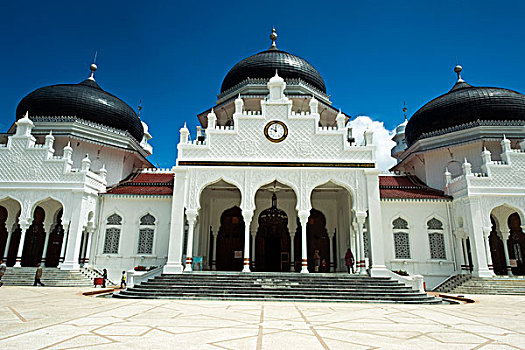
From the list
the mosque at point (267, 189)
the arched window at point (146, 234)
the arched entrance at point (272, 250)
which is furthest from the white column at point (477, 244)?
the arched window at point (146, 234)

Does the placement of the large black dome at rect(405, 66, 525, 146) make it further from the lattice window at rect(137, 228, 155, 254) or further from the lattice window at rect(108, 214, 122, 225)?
the lattice window at rect(108, 214, 122, 225)

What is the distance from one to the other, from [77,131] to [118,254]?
27.2 feet

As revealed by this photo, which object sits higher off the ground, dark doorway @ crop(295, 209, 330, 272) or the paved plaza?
dark doorway @ crop(295, 209, 330, 272)

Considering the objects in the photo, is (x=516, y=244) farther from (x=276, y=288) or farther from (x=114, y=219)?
(x=114, y=219)

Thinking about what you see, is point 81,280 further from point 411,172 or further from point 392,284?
point 411,172

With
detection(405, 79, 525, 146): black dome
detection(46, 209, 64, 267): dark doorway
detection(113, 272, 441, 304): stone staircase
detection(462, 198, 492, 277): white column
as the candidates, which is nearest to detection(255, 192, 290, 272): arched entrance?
detection(113, 272, 441, 304): stone staircase

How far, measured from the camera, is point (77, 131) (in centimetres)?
2134

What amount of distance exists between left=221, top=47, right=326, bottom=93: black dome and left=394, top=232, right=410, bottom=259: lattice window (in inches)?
460

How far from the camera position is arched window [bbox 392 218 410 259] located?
18.5 metres

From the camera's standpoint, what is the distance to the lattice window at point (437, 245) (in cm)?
1845

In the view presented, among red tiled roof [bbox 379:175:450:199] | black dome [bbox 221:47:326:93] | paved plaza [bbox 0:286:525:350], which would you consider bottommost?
paved plaza [bbox 0:286:525:350]

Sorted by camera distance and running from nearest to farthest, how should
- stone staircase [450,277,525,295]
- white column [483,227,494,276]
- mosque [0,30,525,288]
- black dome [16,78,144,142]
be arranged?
1. stone staircase [450,277,525,295]
2. mosque [0,30,525,288]
3. white column [483,227,494,276]
4. black dome [16,78,144,142]

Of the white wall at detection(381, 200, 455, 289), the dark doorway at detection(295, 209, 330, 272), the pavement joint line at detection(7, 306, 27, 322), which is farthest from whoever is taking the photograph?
the dark doorway at detection(295, 209, 330, 272)

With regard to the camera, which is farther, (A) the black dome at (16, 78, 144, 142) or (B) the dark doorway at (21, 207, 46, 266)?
(A) the black dome at (16, 78, 144, 142)
